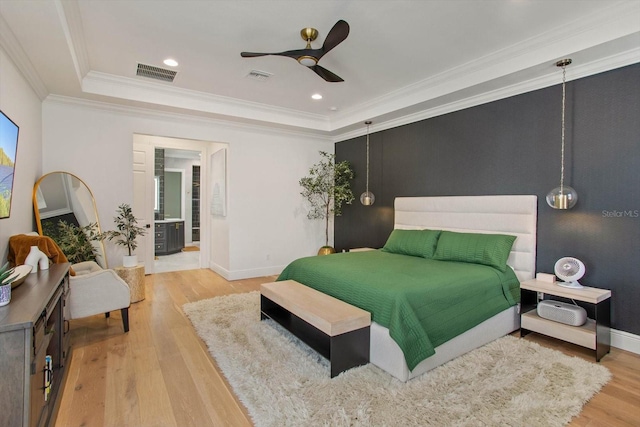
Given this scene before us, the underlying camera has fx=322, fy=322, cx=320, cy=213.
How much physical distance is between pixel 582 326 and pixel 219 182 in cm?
538

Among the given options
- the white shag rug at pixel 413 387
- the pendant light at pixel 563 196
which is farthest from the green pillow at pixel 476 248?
the white shag rug at pixel 413 387

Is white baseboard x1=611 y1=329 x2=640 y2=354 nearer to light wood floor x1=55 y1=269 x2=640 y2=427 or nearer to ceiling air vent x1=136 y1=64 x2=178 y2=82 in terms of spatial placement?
light wood floor x1=55 y1=269 x2=640 y2=427

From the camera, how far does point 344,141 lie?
6324mm

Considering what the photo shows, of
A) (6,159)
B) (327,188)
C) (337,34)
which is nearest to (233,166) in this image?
(327,188)

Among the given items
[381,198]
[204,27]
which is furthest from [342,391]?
[381,198]

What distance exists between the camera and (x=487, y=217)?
3885 millimetres

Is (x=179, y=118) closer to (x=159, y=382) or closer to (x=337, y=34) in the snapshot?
(x=337, y=34)

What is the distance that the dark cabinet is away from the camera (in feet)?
26.7

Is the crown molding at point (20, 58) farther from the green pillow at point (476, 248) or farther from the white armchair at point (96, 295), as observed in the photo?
the green pillow at point (476, 248)

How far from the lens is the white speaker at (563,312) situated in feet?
9.57

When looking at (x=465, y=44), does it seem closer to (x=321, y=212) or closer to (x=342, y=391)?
(x=342, y=391)

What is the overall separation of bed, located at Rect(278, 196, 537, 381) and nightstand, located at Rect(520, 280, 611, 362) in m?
0.17

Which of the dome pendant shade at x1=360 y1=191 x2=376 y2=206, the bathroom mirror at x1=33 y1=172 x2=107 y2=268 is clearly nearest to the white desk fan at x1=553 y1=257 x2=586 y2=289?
the dome pendant shade at x1=360 y1=191 x2=376 y2=206

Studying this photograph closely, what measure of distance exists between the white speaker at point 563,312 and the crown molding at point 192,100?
425 cm
